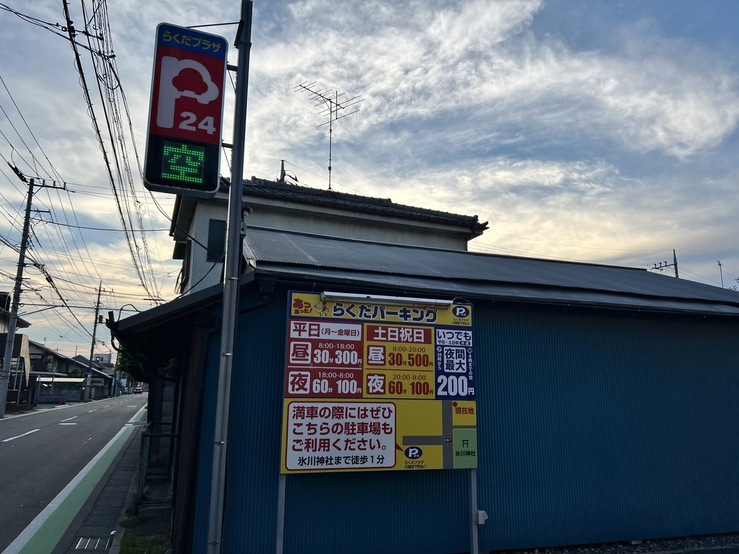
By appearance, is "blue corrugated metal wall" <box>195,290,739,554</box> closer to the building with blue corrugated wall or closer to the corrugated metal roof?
the building with blue corrugated wall

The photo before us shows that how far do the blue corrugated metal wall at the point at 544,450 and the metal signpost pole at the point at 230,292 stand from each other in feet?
3.30

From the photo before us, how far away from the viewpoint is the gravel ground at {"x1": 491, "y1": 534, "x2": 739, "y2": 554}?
302 inches

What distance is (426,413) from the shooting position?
693 centimetres

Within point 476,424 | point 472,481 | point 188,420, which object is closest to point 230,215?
point 188,420

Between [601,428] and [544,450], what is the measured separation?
1200mm

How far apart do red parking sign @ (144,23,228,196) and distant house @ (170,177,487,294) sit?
25.4 ft

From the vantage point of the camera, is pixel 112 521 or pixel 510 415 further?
pixel 112 521

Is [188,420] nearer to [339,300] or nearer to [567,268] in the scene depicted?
[339,300]

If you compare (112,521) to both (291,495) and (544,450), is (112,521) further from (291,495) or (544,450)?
(544,450)

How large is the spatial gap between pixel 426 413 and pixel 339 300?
79.7 inches

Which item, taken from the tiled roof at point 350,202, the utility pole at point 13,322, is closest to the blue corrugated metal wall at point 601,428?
the tiled roof at point 350,202

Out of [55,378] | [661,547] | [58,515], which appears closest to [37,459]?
[58,515]

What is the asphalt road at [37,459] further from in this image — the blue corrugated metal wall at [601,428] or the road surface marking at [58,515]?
the blue corrugated metal wall at [601,428]

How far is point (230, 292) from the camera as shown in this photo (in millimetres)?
5613
